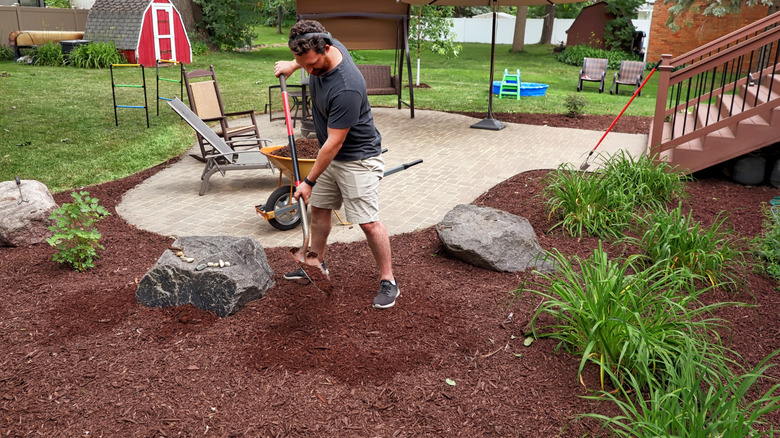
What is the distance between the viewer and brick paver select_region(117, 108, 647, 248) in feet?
18.2

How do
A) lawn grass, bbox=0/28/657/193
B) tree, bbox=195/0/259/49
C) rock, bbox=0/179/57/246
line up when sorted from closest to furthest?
rock, bbox=0/179/57/246
lawn grass, bbox=0/28/657/193
tree, bbox=195/0/259/49

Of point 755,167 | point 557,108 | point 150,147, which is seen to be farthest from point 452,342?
point 557,108

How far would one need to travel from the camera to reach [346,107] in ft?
11.0

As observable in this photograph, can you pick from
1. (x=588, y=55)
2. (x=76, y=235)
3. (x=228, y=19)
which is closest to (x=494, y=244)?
(x=76, y=235)

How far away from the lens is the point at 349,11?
11.0 metres

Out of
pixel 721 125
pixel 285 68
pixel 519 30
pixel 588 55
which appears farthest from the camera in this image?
pixel 519 30

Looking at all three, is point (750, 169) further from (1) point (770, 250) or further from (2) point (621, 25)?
(2) point (621, 25)

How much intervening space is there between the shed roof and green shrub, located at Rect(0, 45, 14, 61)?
2405 mm

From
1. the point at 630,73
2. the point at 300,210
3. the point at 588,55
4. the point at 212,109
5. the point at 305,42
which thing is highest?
the point at 305,42

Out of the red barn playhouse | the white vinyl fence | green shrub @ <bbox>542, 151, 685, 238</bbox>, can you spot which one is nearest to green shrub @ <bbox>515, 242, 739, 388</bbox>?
green shrub @ <bbox>542, 151, 685, 238</bbox>

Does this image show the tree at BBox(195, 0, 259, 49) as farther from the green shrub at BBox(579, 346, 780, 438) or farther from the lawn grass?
the green shrub at BBox(579, 346, 780, 438)

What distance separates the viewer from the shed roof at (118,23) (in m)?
19.8

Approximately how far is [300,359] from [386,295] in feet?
2.54

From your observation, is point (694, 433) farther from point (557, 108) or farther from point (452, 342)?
point (557, 108)
